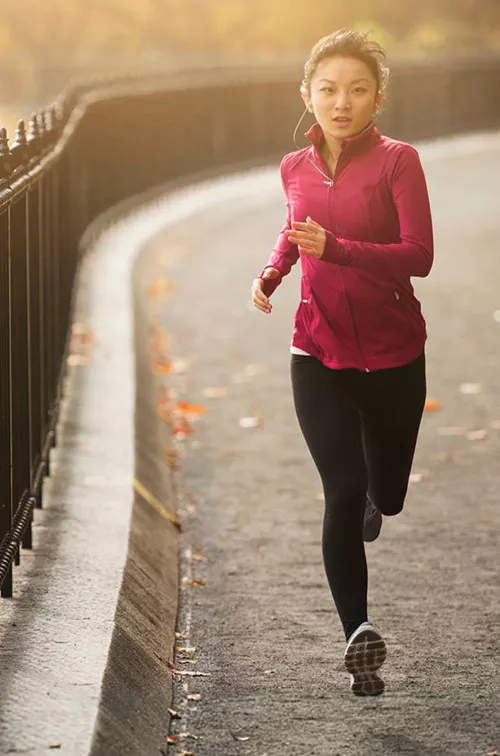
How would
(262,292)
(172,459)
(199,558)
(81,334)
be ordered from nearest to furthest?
(262,292), (199,558), (172,459), (81,334)

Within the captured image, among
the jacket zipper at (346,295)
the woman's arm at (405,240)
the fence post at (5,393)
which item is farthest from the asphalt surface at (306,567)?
the woman's arm at (405,240)

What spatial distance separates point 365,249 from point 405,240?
134 millimetres

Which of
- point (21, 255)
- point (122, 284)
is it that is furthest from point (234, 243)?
point (21, 255)

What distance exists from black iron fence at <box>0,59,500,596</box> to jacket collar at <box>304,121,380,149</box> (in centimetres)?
100

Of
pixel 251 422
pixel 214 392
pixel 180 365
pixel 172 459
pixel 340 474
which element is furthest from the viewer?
pixel 180 365

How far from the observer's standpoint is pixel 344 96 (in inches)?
204

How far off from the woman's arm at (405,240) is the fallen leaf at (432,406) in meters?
5.36

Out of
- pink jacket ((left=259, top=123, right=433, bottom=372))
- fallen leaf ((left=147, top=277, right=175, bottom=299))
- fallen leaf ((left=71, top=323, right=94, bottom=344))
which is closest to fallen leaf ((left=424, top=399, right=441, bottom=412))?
fallen leaf ((left=71, top=323, right=94, bottom=344))

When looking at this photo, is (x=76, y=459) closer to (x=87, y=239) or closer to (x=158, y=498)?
(x=158, y=498)

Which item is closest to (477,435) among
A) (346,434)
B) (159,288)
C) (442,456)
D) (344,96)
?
(442,456)

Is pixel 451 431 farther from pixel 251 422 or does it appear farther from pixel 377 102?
pixel 377 102

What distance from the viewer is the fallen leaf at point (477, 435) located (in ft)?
31.7

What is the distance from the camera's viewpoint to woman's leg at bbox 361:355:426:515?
17.4 feet

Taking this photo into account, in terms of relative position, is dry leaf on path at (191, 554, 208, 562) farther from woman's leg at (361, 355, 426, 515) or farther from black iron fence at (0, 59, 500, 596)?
woman's leg at (361, 355, 426, 515)
